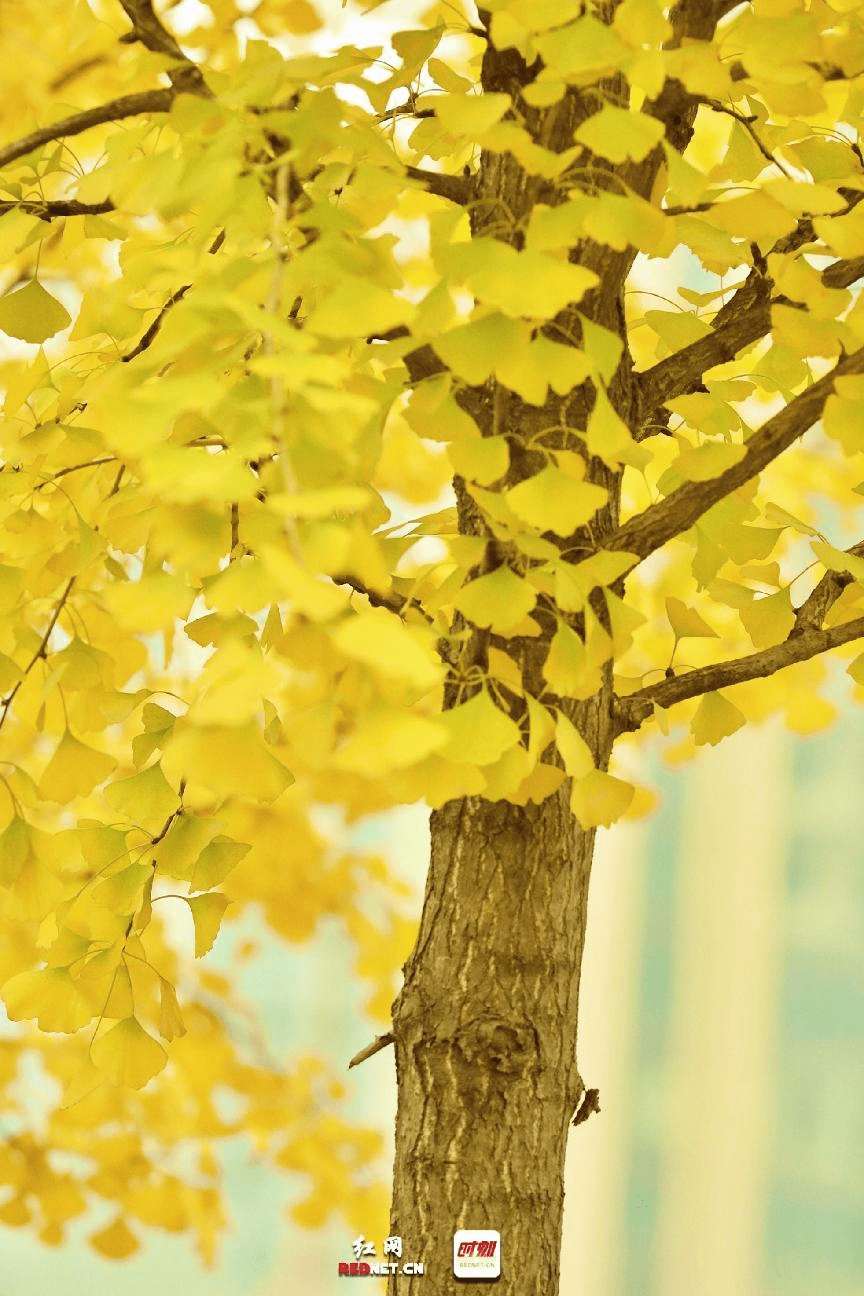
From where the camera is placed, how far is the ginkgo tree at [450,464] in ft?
1.48

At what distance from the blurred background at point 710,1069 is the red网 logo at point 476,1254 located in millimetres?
1562

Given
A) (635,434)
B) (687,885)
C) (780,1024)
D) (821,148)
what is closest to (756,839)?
(687,885)

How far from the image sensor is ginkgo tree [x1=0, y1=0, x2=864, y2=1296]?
0.45m

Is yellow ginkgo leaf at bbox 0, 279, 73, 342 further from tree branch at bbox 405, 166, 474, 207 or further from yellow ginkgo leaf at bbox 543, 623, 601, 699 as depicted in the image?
yellow ginkgo leaf at bbox 543, 623, 601, 699

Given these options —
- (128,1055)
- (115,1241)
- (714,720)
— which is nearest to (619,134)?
(714,720)

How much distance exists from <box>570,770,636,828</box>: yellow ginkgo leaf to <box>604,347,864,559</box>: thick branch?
5.6 inches

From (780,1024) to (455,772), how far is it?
222cm

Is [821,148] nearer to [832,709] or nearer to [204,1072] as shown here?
[832,709]

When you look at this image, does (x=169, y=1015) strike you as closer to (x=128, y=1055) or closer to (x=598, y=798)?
(x=128, y=1055)

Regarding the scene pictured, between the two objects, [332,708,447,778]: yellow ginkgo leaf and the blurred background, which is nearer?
[332,708,447,778]: yellow ginkgo leaf

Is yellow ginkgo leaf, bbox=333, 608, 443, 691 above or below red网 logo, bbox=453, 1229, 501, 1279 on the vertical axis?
above

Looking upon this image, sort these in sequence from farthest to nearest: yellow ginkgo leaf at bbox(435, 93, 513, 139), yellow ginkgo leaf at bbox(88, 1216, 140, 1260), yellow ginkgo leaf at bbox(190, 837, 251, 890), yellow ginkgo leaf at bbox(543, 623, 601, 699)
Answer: yellow ginkgo leaf at bbox(88, 1216, 140, 1260), yellow ginkgo leaf at bbox(190, 837, 251, 890), yellow ginkgo leaf at bbox(543, 623, 601, 699), yellow ginkgo leaf at bbox(435, 93, 513, 139)

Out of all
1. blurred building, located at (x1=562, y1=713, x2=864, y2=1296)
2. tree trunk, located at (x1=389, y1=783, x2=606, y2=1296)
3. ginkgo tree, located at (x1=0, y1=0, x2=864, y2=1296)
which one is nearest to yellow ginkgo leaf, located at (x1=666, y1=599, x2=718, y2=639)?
ginkgo tree, located at (x1=0, y1=0, x2=864, y2=1296)

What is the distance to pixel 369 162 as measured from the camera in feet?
2.03
